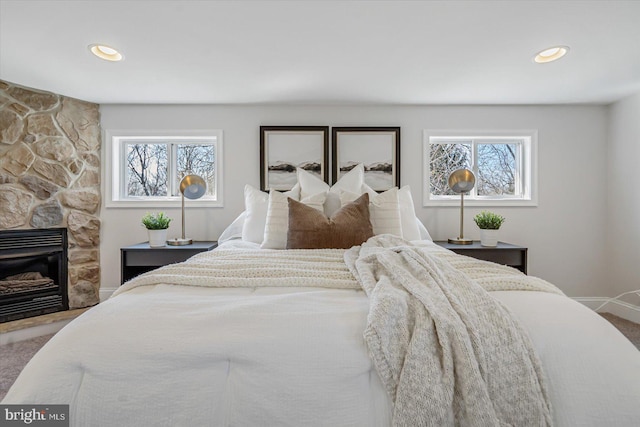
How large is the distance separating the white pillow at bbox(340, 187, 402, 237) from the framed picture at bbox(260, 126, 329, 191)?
34.7 inches

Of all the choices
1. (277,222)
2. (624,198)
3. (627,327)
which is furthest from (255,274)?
(624,198)

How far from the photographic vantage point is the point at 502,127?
3.15m

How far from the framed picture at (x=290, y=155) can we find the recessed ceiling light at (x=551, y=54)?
Result: 175 centimetres

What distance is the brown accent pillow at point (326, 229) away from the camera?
78.7 inches

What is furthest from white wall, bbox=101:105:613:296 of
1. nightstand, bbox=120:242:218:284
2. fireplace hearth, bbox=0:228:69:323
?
nightstand, bbox=120:242:218:284

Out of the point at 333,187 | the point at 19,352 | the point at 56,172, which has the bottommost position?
the point at 19,352

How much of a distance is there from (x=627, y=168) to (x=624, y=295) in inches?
47.3

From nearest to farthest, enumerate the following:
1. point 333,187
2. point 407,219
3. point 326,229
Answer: point 326,229 < point 407,219 < point 333,187

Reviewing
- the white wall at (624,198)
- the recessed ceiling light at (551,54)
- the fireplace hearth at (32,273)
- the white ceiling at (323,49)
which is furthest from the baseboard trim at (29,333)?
the white wall at (624,198)

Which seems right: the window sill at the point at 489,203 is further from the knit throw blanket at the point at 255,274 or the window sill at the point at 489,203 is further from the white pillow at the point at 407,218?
the knit throw blanket at the point at 255,274

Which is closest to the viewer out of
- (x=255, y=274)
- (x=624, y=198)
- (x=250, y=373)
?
(x=250, y=373)

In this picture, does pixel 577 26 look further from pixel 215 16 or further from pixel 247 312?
pixel 247 312

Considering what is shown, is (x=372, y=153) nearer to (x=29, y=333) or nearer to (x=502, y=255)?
(x=502, y=255)

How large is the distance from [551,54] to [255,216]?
244cm
